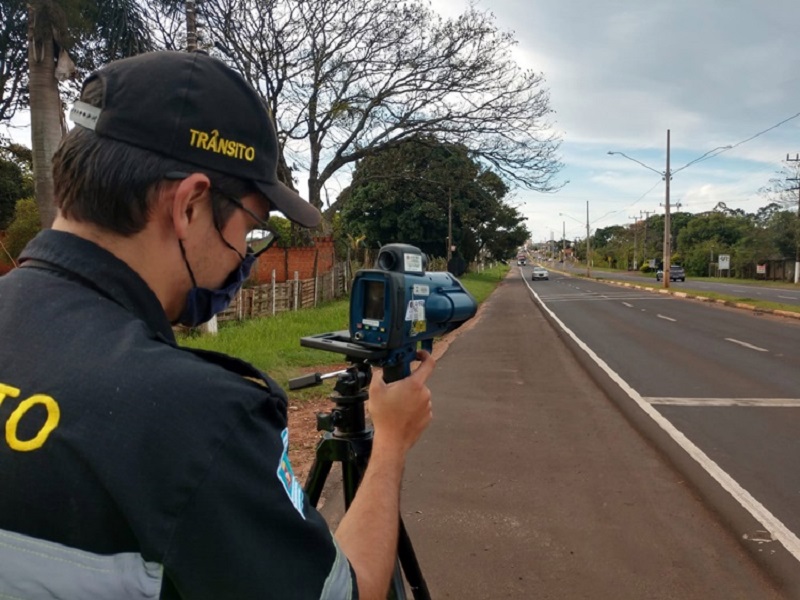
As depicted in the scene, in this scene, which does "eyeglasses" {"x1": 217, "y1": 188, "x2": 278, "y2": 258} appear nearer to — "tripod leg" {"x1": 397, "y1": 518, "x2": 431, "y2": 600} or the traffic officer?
the traffic officer

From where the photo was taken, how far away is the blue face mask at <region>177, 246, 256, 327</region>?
1.17 meters

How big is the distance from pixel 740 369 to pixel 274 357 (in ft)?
21.7

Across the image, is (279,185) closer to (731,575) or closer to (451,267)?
(451,267)

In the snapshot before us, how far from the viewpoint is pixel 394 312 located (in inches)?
70.5

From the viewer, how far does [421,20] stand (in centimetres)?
1666

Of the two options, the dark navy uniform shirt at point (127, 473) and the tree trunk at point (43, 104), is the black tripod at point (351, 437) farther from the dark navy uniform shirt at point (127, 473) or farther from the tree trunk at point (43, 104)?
the tree trunk at point (43, 104)

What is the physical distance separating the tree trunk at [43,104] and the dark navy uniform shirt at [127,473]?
6230 mm

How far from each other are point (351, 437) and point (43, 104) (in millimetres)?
6167

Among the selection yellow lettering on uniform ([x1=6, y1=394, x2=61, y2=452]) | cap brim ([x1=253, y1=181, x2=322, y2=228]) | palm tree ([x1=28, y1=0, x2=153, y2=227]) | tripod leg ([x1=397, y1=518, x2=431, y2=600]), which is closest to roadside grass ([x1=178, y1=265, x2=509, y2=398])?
palm tree ([x1=28, y1=0, x2=153, y2=227])

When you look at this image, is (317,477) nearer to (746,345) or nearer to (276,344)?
(276,344)

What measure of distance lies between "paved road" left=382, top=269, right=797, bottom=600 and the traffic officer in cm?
232

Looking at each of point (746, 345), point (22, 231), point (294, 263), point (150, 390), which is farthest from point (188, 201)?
point (294, 263)

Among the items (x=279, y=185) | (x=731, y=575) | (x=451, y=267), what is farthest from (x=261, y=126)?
(x=731, y=575)

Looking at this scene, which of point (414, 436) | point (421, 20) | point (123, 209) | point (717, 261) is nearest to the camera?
point (123, 209)
